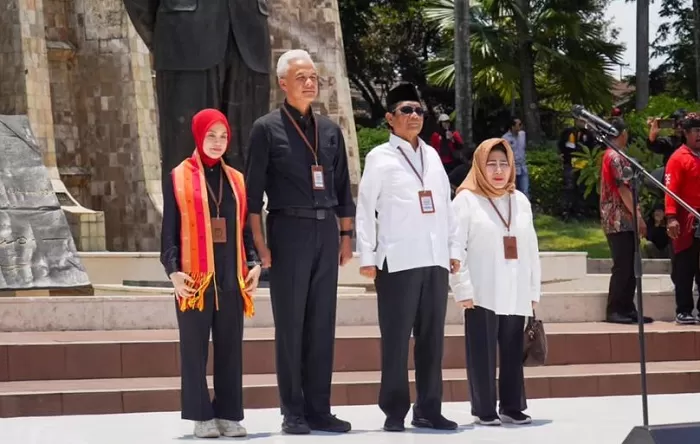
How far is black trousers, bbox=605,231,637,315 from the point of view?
38.6 feet

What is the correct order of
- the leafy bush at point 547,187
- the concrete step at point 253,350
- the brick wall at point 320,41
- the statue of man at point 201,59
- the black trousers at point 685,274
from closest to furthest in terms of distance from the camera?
the concrete step at point 253,350 → the statue of man at point 201,59 → the black trousers at point 685,274 → the brick wall at point 320,41 → the leafy bush at point 547,187

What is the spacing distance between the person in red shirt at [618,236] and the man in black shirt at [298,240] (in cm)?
413

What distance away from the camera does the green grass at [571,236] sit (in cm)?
2194

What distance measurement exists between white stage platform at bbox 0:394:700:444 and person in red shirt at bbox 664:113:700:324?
8.46 ft

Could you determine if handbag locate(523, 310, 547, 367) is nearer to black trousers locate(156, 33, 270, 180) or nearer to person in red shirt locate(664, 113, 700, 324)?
black trousers locate(156, 33, 270, 180)

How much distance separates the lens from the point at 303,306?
7977mm

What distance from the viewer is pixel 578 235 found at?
2303 centimetres

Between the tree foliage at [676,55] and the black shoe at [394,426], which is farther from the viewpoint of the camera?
the tree foliage at [676,55]

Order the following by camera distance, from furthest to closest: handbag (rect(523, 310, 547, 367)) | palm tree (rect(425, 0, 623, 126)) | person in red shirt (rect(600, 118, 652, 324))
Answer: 1. palm tree (rect(425, 0, 623, 126))
2. person in red shirt (rect(600, 118, 652, 324))
3. handbag (rect(523, 310, 547, 367))

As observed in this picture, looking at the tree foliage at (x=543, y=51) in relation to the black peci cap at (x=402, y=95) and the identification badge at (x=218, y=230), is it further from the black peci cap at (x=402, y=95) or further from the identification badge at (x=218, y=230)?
the identification badge at (x=218, y=230)

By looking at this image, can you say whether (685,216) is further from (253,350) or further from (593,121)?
(593,121)

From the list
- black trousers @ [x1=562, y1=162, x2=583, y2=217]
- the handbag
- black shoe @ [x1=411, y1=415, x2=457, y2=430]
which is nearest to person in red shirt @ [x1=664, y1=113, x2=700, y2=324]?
the handbag

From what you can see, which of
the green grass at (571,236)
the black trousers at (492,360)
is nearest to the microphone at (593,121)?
the black trousers at (492,360)

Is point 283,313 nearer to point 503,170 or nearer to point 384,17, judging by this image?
point 503,170
